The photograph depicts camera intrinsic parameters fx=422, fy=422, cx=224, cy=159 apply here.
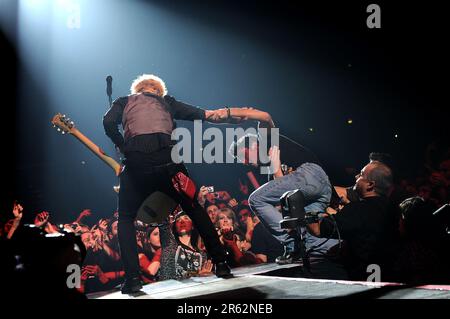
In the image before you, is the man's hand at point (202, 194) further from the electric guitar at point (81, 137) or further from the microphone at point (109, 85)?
the microphone at point (109, 85)

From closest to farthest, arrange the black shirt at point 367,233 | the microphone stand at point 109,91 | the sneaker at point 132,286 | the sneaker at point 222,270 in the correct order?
the sneaker at point 132,286 → the sneaker at point 222,270 → the black shirt at point 367,233 → the microphone stand at point 109,91

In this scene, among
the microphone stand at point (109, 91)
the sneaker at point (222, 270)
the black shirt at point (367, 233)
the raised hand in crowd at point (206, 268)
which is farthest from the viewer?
the microphone stand at point (109, 91)

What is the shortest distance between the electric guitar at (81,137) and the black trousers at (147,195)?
0.49m

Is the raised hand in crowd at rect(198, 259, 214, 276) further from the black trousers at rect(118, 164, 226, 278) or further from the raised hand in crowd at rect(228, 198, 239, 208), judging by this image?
the raised hand in crowd at rect(228, 198, 239, 208)

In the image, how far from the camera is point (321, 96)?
468cm

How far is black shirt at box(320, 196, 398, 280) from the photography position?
412 centimetres

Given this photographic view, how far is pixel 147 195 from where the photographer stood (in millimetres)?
4039

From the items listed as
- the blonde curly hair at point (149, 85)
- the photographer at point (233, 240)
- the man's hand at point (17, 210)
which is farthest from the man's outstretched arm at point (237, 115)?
the man's hand at point (17, 210)

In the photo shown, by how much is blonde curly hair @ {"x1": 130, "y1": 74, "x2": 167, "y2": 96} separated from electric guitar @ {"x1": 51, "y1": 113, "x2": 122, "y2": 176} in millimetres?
735

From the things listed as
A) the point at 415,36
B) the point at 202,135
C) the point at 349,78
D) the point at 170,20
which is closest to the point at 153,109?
the point at 202,135

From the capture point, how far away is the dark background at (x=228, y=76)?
452 cm

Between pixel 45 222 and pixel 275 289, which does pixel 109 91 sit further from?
pixel 275 289

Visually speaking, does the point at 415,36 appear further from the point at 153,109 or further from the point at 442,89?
the point at 153,109
